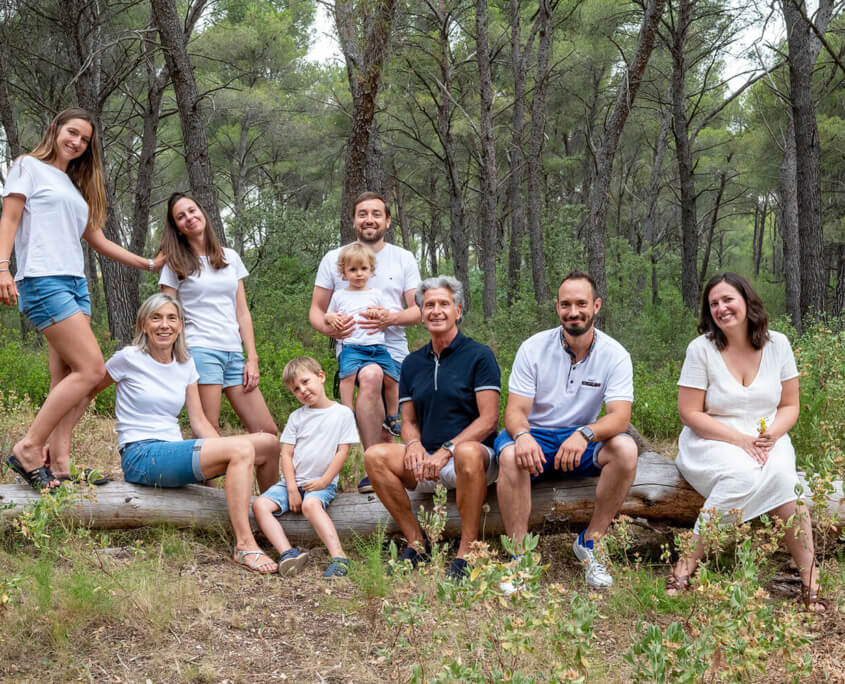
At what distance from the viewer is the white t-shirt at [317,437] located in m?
4.21

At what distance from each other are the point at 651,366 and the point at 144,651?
8.67 m

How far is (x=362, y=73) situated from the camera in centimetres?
824

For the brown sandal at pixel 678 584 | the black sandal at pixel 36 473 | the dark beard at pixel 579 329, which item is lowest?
the brown sandal at pixel 678 584

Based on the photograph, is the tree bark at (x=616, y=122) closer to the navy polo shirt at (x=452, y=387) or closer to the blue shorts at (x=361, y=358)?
the blue shorts at (x=361, y=358)

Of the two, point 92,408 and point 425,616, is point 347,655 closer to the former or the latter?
point 425,616

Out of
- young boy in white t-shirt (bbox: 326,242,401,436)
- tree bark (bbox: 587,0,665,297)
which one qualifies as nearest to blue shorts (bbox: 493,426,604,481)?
young boy in white t-shirt (bbox: 326,242,401,436)

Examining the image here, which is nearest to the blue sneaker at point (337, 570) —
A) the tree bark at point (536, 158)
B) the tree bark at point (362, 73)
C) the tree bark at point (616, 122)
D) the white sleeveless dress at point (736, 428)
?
the white sleeveless dress at point (736, 428)

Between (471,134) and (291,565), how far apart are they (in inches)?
748

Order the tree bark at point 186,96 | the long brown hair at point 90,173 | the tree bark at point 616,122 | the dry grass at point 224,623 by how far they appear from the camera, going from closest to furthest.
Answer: the dry grass at point 224,623, the long brown hair at point 90,173, the tree bark at point 186,96, the tree bark at point 616,122

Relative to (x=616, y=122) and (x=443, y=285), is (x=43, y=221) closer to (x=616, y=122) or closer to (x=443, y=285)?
(x=443, y=285)

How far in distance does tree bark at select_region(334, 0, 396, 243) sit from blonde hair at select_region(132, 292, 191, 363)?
4513 mm

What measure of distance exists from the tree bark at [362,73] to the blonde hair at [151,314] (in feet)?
14.8

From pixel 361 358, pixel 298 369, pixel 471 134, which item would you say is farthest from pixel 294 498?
pixel 471 134

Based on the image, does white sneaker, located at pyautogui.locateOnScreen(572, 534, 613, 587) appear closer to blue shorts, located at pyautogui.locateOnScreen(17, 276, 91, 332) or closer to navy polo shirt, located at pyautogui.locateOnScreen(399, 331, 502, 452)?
navy polo shirt, located at pyautogui.locateOnScreen(399, 331, 502, 452)
